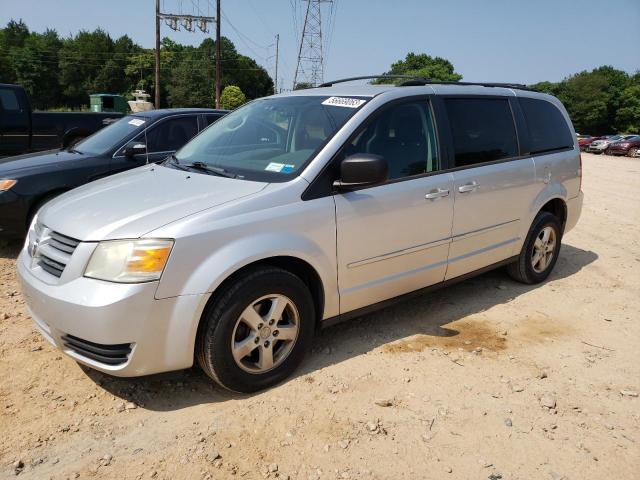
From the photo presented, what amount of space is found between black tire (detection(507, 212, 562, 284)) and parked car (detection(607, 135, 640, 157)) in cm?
3154

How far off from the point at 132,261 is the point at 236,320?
65 centimetres

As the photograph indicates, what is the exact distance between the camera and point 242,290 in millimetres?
2896

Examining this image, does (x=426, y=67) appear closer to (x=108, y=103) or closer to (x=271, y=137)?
(x=108, y=103)

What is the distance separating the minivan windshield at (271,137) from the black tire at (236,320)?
2.10 ft

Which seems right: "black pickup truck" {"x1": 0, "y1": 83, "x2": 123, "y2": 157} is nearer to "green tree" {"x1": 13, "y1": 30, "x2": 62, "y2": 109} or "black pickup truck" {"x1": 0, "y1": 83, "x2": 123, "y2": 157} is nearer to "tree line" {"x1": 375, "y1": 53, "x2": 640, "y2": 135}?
"tree line" {"x1": 375, "y1": 53, "x2": 640, "y2": 135}

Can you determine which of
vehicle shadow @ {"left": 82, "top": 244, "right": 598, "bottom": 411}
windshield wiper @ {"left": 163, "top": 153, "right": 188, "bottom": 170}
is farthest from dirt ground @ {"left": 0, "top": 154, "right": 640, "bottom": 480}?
windshield wiper @ {"left": 163, "top": 153, "right": 188, "bottom": 170}

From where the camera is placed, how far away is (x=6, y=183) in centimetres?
539

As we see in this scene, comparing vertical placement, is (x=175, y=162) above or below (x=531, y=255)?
above

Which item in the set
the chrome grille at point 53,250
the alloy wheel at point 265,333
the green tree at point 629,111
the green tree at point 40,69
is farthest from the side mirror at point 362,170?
the green tree at point 40,69

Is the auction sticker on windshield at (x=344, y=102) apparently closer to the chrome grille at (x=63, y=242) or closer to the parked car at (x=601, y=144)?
the chrome grille at (x=63, y=242)

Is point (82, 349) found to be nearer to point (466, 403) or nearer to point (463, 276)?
point (466, 403)

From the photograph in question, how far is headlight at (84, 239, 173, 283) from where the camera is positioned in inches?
105

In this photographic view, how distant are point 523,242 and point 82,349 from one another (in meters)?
3.85

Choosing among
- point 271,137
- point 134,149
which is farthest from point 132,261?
point 134,149
